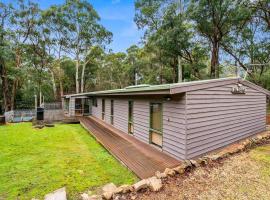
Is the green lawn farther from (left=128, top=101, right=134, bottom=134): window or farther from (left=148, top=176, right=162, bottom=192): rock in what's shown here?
(left=128, top=101, right=134, bottom=134): window

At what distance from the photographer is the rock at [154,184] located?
3885mm

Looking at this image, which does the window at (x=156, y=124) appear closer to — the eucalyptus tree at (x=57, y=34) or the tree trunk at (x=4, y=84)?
the tree trunk at (x=4, y=84)

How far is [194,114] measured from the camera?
5203 mm

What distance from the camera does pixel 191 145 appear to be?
5.13m

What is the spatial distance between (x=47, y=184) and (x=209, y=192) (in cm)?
346

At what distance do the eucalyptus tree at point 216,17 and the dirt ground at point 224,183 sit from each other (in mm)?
11118

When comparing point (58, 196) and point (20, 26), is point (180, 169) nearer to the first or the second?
point (58, 196)

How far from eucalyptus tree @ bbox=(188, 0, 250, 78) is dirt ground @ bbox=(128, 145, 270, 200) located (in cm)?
1112

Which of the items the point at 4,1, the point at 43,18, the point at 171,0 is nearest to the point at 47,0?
the point at 43,18

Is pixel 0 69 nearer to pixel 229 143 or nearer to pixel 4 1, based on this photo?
pixel 4 1

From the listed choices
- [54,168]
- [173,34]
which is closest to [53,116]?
[173,34]

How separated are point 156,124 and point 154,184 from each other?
2.60 metres

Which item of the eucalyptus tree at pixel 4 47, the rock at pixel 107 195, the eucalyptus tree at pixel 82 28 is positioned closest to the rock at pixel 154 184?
the rock at pixel 107 195

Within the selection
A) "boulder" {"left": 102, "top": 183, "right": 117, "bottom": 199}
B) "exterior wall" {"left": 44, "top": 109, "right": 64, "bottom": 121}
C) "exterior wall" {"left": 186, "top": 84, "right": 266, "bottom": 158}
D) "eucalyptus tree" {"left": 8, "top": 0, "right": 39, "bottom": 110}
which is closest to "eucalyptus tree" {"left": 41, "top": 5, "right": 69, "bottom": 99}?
"eucalyptus tree" {"left": 8, "top": 0, "right": 39, "bottom": 110}
